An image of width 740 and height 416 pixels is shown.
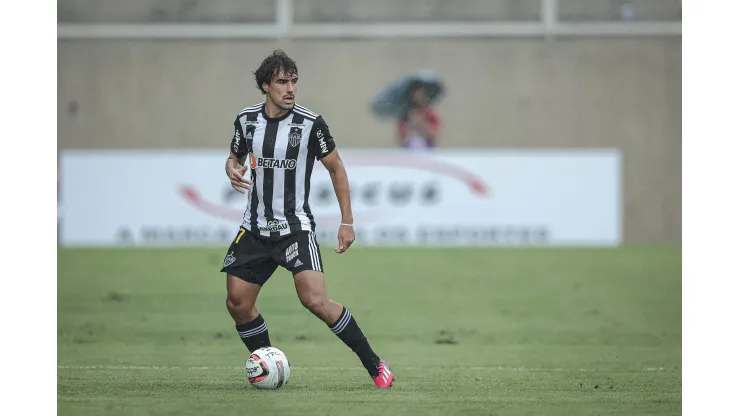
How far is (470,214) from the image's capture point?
18062 mm

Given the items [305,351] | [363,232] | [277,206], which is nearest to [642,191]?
[363,232]

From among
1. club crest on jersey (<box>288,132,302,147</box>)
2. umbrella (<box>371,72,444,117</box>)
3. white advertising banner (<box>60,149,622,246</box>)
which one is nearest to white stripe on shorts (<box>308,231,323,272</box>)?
club crest on jersey (<box>288,132,302,147</box>)

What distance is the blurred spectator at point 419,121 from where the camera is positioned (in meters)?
21.3

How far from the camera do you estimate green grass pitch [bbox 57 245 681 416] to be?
6.73 metres

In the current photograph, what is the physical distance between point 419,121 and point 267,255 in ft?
47.5

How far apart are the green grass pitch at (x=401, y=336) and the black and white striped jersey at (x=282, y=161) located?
3.13ft

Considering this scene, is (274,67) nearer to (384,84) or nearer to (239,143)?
(239,143)

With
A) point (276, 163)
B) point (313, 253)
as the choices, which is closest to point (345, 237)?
point (313, 253)

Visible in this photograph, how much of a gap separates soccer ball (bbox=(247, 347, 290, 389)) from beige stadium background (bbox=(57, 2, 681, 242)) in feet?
47.9

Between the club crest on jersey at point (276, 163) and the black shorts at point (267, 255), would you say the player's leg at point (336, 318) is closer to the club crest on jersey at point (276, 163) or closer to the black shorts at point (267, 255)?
the black shorts at point (267, 255)

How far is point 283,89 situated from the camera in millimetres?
6898

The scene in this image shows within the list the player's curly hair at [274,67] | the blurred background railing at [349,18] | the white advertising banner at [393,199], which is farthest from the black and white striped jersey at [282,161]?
the blurred background railing at [349,18]
